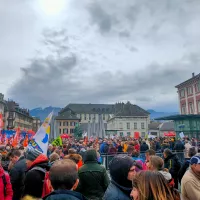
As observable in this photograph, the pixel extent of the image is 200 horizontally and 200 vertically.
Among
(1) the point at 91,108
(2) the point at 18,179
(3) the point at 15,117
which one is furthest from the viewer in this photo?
(1) the point at 91,108

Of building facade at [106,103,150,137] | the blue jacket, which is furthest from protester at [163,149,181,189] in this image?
building facade at [106,103,150,137]

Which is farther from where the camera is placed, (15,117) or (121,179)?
(15,117)

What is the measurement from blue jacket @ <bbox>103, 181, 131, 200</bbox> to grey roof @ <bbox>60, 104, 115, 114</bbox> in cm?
14814

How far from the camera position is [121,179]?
3260mm

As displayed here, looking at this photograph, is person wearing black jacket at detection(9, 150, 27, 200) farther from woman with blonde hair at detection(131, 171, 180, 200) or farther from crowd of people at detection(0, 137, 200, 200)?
woman with blonde hair at detection(131, 171, 180, 200)

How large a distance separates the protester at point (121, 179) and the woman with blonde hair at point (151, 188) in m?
0.59

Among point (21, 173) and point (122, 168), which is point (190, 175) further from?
point (21, 173)

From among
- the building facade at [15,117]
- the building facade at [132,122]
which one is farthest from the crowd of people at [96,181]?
the building facade at [132,122]

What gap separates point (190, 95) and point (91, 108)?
10233 centimetres

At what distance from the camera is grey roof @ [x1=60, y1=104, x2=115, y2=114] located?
153 metres

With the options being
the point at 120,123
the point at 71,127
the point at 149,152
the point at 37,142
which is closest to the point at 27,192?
the point at 37,142

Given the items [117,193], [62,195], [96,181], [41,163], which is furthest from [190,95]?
[62,195]

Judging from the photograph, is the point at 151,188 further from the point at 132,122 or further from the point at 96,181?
the point at 132,122

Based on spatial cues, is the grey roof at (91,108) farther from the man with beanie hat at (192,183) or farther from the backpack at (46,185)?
the man with beanie hat at (192,183)
